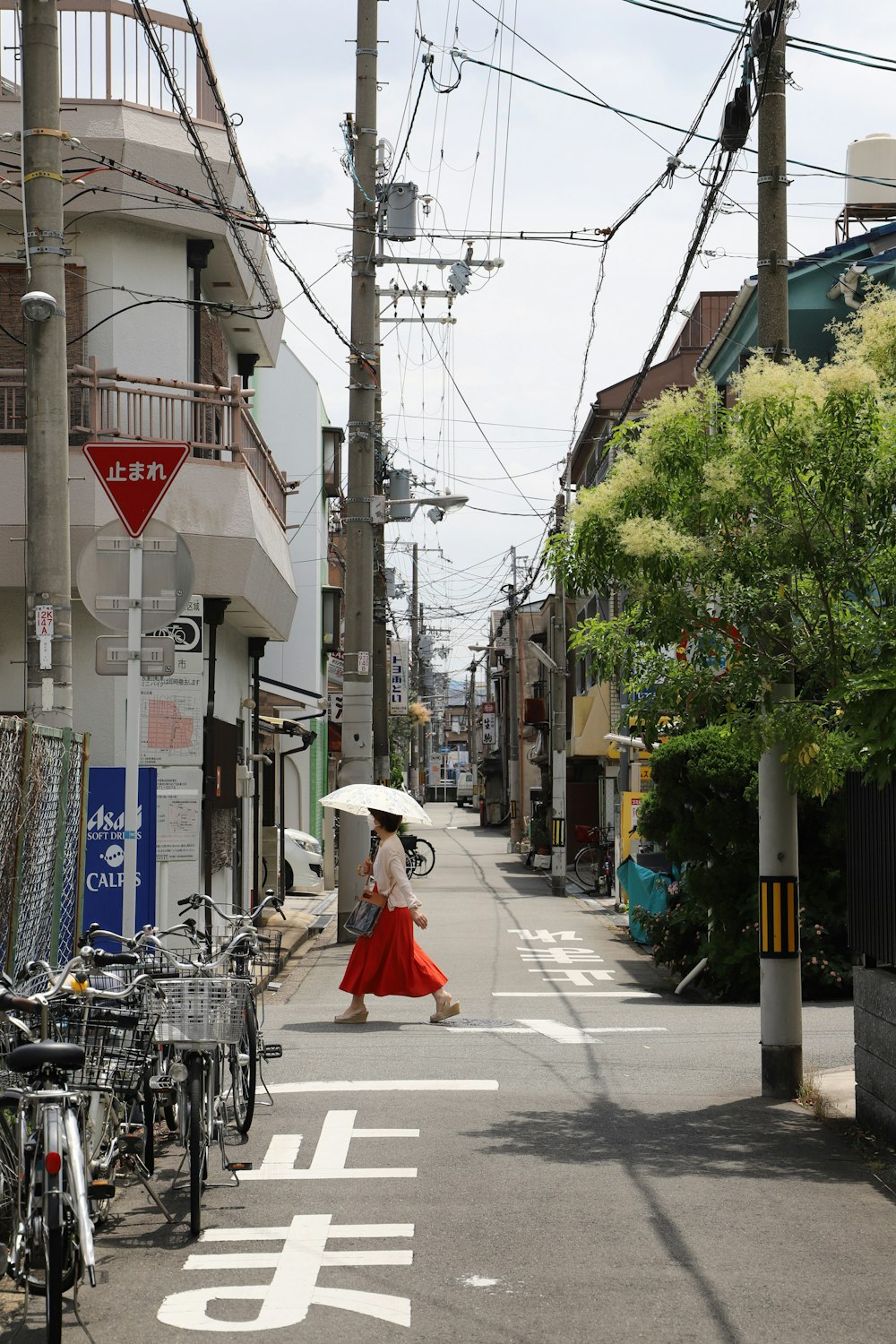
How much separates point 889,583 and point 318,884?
80.3 ft

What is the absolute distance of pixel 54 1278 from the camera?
484 centimetres

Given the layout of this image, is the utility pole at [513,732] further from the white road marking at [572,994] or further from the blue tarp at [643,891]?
the white road marking at [572,994]

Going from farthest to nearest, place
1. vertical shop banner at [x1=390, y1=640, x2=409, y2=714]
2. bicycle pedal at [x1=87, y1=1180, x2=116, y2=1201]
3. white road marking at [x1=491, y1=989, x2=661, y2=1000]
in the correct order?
1. vertical shop banner at [x1=390, y1=640, x2=409, y2=714]
2. white road marking at [x1=491, y1=989, x2=661, y2=1000]
3. bicycle pedal at [x1=87, y1=1180, x2=116, y2=1201]

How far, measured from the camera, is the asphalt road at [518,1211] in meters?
5.42

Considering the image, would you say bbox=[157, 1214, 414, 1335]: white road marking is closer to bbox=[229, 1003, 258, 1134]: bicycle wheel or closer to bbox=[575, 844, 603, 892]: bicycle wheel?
bbox=[229, 1003, 258, 1134]: bicycle wheel

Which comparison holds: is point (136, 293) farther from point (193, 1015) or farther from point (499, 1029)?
point (193, 1015)

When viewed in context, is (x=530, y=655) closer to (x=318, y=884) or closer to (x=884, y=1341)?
(x=318, y=884)

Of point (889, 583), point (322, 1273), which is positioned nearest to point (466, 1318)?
point (322, 1273)

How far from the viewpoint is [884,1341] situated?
5.13m

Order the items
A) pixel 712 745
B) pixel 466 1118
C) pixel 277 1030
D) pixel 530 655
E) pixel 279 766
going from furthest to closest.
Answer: pixel 530 655 → pixel 279 766 → pixel 712 745 → pixel 277 1030 → pixel 466 1118

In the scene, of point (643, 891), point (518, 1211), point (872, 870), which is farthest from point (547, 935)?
point (518, 1211)

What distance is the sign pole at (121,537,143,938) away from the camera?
26.7ft

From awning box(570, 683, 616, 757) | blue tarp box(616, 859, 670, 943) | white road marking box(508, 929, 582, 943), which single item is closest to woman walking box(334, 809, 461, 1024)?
blue tarp box(616, 859, 670, 943)

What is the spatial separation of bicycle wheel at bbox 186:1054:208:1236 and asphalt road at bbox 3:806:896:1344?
14cm
